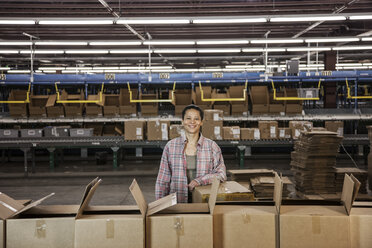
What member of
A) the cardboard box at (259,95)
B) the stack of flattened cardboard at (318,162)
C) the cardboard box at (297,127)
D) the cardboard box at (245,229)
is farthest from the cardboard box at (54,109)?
the cardboard box at (245,229)

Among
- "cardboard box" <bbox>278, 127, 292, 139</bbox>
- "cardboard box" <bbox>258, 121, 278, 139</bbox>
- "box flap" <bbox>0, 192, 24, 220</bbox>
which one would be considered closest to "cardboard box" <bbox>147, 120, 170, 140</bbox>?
"cardboard box" <bbox>258, 121, 278, 139</bbox>

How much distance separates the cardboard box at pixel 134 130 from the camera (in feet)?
28.2

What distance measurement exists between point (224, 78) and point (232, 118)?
3.60 ft

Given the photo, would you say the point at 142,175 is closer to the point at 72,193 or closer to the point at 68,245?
the point at 72,193

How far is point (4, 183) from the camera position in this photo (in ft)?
26.3

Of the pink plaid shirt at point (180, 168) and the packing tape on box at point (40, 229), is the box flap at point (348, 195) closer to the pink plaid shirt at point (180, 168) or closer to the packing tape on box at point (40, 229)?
the pink plaid shirt at point (180, 168)

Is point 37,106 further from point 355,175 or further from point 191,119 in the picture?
point 355,175

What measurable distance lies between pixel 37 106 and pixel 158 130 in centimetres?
395

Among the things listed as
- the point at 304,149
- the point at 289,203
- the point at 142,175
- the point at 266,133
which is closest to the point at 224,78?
the point at 266,133

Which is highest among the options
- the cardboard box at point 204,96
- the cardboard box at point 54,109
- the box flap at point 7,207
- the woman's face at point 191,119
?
the cardboard box at point 204,96

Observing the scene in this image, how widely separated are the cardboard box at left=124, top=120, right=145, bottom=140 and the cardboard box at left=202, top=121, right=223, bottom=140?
1.57 meters

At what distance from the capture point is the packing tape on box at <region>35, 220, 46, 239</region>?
1748mm

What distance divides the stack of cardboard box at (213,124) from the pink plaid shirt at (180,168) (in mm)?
5366

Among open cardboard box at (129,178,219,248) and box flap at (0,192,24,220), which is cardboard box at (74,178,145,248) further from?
box flap at (0,192,24,220)
